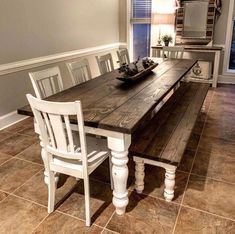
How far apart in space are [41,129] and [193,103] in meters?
1.90

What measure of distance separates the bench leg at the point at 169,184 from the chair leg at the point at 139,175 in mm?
200

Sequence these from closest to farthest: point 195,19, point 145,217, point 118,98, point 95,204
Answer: point 145,217
point 95,204
point 118,98
point 195,19

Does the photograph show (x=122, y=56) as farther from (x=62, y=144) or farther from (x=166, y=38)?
(x=62, y=144)

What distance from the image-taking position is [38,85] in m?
2.25

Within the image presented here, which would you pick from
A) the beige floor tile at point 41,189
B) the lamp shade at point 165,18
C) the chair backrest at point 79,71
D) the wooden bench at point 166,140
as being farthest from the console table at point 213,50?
the beige floor tile at point 41,189

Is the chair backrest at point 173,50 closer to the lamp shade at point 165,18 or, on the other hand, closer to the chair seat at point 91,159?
the lamp shade at point 165,18

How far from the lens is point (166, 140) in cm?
214

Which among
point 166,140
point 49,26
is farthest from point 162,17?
point 166,140

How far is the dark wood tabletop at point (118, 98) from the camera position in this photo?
1.71 metres

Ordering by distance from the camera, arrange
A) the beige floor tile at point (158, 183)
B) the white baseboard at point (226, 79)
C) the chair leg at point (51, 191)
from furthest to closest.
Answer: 1. the white baseboard at point (226, 79)
2. the beige floor tile at point (158, 183)
3. the chair leg at point (51, 191)

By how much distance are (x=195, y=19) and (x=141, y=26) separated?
1.25 meters

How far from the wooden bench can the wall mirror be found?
2729mm

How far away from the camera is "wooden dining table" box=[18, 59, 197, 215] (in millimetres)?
1689

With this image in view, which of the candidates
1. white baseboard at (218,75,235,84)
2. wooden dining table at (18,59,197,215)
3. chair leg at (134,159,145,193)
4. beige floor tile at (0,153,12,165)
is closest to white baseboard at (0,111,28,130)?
beige floor tile at (0,153,12,165)
